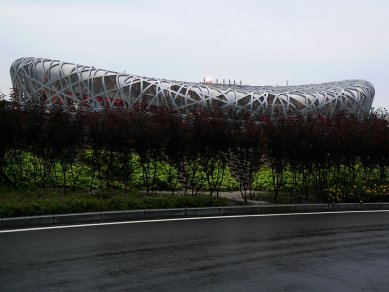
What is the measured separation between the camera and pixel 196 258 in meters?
7.48

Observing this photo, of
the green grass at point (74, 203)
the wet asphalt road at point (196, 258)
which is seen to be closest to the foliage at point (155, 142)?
the green grass at point (74, 203)

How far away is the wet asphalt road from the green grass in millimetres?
1583

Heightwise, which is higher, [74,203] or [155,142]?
[155,142]

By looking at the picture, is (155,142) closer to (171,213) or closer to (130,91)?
(171,213)

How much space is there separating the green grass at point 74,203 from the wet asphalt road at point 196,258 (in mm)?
1583

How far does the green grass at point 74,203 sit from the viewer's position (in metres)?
10.9

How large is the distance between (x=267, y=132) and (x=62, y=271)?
1152cm

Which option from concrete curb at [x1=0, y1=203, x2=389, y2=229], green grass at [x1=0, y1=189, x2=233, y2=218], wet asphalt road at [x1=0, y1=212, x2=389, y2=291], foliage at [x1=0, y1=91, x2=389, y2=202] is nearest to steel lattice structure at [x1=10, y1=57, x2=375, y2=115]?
foliage at [x1=0, y1=91, x2=389, y2=202]

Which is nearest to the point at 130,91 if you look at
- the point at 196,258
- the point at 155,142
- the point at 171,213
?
the point at 155,142

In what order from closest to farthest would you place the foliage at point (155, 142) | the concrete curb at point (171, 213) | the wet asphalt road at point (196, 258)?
the wet asphalt road at point (196, 258) → the concrete curb at point (171, 213) → the foliage at point (155, 142)

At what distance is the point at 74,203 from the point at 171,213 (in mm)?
2662

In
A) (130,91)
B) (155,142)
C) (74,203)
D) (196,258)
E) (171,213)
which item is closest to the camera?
(196,258)

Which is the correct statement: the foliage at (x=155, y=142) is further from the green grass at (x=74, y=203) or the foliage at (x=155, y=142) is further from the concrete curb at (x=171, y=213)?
the green grass at (x=74, y=203)

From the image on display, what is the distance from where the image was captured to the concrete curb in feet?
34.5
